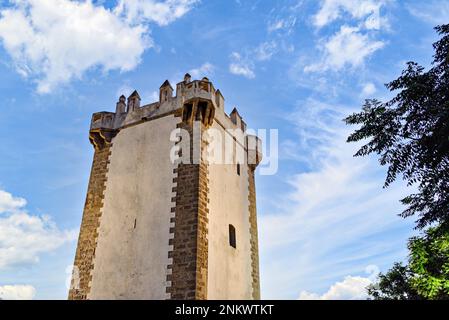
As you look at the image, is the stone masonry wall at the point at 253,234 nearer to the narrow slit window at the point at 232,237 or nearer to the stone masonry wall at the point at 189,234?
the narrow slit window at the point at 232,237

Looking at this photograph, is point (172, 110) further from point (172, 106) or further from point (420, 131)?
point (420, 131)

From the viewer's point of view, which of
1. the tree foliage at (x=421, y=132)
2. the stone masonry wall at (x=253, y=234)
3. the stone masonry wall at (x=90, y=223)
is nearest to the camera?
the tree foliage at (x=421, y=132)

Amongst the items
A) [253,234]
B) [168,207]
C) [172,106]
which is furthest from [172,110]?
[253,234]

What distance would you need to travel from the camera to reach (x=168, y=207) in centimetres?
1326

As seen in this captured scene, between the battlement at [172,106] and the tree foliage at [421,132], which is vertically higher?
the battlement at [172,106]

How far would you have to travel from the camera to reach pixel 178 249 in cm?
1230

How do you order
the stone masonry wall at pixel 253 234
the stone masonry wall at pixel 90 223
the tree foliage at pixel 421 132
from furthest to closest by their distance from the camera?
the stone masonry wall at pixel 253 234 → the stone masonry wall at pixel 90 223 → the tree foliage at pixel 421 132

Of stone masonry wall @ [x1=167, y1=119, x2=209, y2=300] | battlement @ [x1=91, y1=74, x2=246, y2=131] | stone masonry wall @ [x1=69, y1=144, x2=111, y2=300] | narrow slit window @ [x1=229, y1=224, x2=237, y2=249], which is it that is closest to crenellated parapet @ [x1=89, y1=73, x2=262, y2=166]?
battlement @ [x1=91, y1=74, x2=246, y2=131]

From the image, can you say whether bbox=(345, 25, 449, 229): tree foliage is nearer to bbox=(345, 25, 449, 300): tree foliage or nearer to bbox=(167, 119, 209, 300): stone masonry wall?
bbox=(345, 25, 449, 300): tree foliage

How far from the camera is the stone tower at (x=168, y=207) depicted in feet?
Result: 40.7

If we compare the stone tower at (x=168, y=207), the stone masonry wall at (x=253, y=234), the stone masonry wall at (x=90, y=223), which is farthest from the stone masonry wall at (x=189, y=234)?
the stone masonry wall at (x=253, y=234)
